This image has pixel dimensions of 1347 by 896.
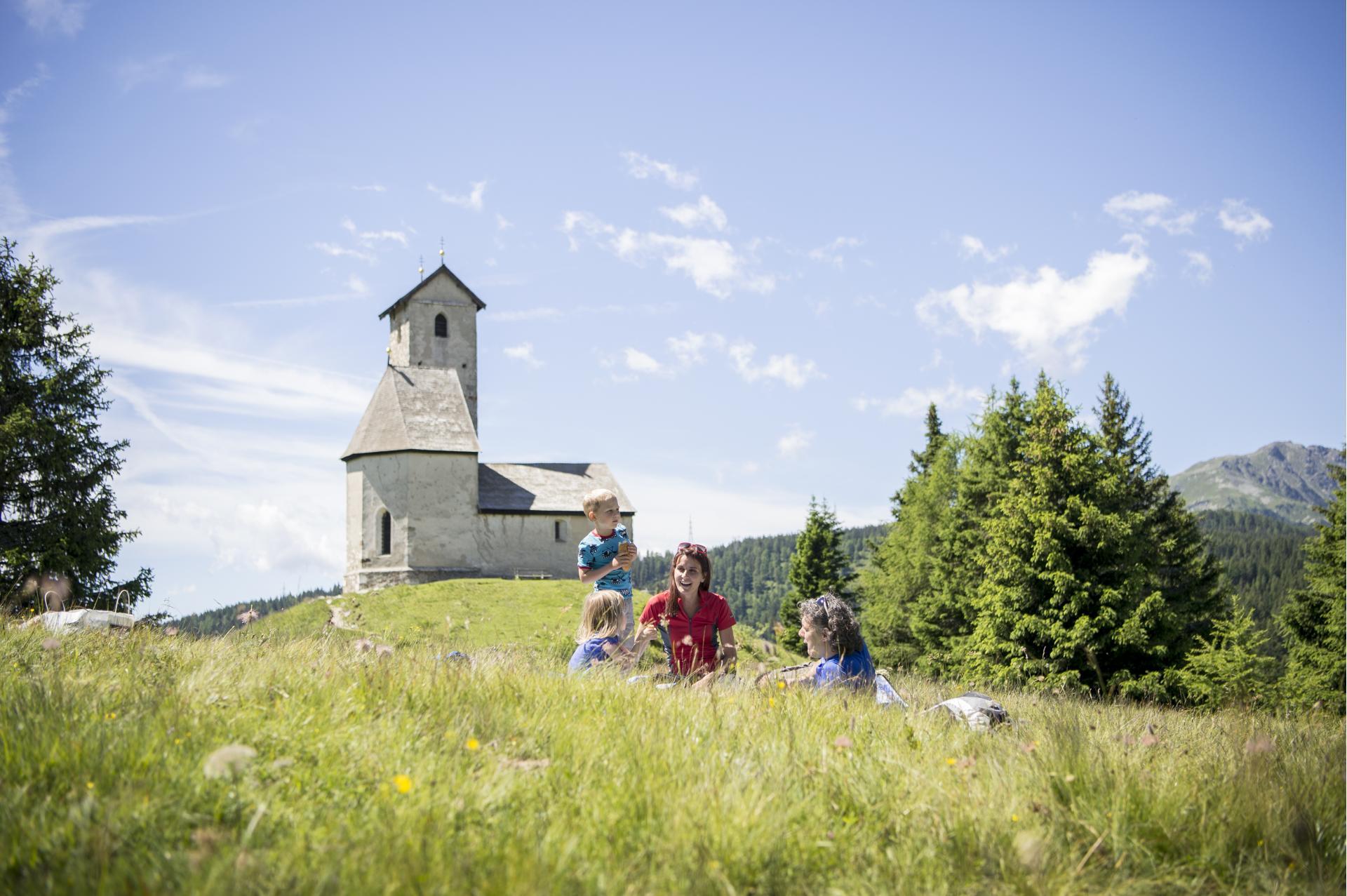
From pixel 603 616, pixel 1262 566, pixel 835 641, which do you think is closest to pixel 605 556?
pixel 603 616

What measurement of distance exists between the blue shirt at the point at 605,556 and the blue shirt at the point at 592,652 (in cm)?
115

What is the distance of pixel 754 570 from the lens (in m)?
186

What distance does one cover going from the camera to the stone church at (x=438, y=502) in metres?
41.6

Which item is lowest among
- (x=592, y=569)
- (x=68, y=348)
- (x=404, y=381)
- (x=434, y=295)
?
(x=592, y=569)

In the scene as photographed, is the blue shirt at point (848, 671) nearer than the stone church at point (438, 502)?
Yes

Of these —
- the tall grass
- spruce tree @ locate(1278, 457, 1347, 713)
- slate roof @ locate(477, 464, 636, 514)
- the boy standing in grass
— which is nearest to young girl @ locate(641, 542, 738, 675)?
the boy standing in grass

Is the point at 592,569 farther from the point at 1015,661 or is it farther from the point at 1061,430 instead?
the point at 1061,430

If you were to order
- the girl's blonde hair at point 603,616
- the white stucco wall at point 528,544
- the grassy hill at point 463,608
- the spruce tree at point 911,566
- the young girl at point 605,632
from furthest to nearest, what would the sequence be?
the white stucco wall at point 528,544 < the spruce tree at point 911,566 < the grassy hill at point 463,608 < the girl's blonde hair at point 603,616 < the young girl at point 605,632

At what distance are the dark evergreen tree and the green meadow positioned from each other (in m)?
18.5

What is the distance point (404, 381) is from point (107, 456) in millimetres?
23435

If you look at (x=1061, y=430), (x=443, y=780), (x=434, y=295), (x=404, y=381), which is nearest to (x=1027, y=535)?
(x=1061, y=430)

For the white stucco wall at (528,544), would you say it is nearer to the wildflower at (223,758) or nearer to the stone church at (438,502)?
the stone church at (438,502)

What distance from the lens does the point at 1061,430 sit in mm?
24359

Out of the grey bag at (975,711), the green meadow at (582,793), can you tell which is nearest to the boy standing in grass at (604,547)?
the green meadow at (582,793)
